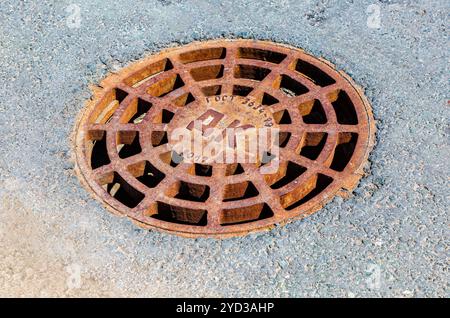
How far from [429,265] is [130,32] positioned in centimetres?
211

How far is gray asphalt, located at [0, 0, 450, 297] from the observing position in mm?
2695

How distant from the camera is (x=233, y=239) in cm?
285

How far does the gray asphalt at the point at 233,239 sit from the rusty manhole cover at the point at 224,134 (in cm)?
8

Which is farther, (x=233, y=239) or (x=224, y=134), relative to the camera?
(x=224, y=134)

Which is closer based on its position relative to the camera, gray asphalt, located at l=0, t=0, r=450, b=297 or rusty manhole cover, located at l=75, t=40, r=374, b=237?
gray asphalt, located at l=0, t=0, r=450, b=297

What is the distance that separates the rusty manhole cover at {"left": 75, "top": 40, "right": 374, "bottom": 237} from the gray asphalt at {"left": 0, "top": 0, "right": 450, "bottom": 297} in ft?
0.27

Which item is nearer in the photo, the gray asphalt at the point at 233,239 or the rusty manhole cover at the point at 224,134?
the gray asphalt at the point at 233,239

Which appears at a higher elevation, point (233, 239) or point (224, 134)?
point (224, 134)

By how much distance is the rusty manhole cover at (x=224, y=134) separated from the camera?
9.77ft

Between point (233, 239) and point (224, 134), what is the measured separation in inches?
23.6

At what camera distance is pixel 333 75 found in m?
3.56

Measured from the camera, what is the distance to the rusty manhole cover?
298 centimetres
